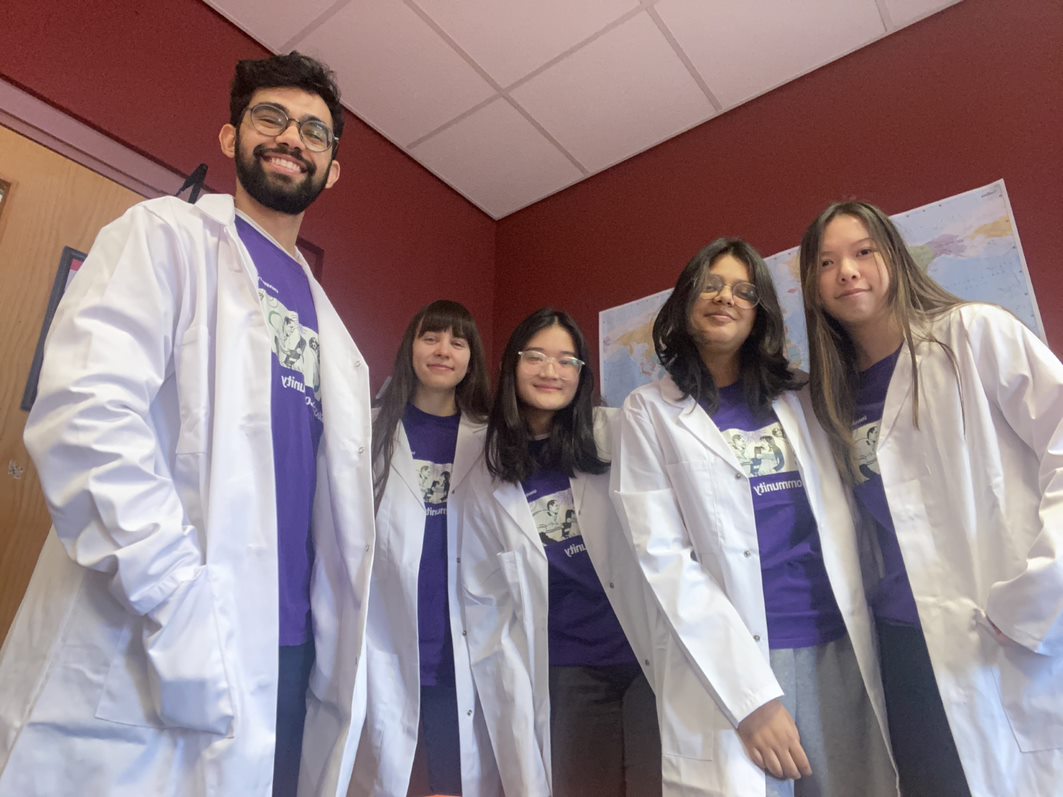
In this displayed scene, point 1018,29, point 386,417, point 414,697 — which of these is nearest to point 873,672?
point 414,697

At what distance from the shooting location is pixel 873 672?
111 centimetres

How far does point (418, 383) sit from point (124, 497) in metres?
0.99

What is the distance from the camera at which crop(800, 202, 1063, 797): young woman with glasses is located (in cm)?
92

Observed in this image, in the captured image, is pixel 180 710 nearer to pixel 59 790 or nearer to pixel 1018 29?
pixel 59 790

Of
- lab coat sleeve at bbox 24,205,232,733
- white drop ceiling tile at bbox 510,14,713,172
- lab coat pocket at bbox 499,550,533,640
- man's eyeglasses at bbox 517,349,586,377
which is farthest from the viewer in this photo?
white drop ceiling tile at bbox 510,14,713,172

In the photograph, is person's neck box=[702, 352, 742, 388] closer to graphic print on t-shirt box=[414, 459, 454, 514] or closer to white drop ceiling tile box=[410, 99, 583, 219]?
graphic print on t-shirt box=[414, 459, 454, 514]

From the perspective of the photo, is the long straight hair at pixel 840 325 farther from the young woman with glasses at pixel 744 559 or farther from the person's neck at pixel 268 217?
the person's neck at pixel 268 217

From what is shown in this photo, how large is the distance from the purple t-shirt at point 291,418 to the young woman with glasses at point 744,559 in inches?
23.6

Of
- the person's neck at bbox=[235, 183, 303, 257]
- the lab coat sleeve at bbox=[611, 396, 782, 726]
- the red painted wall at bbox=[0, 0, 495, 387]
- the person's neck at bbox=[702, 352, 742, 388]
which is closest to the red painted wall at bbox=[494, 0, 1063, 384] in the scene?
the red painted wall at bbox=[0, 0, 495, 387]

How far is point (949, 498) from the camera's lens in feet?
3.47

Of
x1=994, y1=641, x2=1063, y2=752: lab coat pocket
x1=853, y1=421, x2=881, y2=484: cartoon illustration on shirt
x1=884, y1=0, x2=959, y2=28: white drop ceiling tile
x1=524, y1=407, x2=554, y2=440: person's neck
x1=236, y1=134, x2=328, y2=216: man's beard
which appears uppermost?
x1=884, y1=0, x2=959, y2=28: white drop ceiling tile

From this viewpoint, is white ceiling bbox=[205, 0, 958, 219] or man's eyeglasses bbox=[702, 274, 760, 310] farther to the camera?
white ceiling bbox=[205, 0, 958, 219]

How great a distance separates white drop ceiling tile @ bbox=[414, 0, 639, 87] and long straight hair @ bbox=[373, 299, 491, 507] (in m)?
0.94

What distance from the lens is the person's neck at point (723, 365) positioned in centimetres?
145
